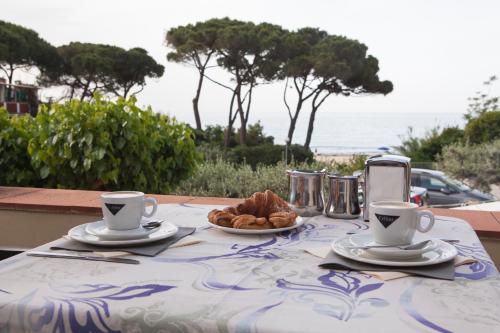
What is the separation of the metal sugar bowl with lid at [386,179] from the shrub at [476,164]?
26.9 feet

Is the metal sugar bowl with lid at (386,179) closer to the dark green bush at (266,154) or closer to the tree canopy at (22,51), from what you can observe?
the dark green bush at (266,154)

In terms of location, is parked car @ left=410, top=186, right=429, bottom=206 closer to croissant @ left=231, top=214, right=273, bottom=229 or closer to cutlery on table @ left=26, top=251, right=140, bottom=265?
croissant @ left=231, top=214, right=273, bottom=229

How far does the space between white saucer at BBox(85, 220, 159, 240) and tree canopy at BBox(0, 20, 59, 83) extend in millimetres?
17150

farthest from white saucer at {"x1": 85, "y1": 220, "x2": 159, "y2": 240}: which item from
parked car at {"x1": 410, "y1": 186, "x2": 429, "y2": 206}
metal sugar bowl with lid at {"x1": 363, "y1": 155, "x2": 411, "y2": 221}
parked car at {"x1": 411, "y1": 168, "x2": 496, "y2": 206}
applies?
parked car at {"x1": 411, "y1": 168, "x2": 496, "y2": 206}

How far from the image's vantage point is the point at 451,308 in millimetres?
690

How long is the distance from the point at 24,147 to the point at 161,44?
15513 mm

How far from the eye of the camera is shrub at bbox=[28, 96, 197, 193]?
2.49 metres

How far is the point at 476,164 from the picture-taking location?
8852 millimetres

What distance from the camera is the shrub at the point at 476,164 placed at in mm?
8680

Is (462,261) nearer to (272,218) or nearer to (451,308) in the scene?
(451,308)

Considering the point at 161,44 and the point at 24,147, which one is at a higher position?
the point at 161,44

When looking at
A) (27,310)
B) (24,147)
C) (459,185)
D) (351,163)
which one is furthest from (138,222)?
(351,163)

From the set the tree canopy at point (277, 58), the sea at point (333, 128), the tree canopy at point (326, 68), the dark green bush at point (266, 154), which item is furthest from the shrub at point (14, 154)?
the tree canopy at point (326, 68)

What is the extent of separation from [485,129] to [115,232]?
38.0 ft
